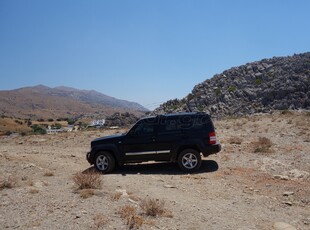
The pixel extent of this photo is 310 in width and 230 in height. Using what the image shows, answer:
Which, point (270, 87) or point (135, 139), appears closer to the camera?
point (135, 139)

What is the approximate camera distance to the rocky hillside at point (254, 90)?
41781 mm

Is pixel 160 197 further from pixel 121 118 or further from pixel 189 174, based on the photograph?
pixel 121 118

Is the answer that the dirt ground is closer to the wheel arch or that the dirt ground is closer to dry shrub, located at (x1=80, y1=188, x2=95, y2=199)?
dry shrub, located at (x1=80, y1=188, x2=95, y2=199)

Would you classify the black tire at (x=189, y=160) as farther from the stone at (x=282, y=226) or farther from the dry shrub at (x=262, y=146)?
the stone at (x=282, y=226)

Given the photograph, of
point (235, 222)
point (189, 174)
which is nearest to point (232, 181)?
point (189, 174)

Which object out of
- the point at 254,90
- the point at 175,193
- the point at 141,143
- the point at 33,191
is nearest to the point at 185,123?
→ the point at 141,143

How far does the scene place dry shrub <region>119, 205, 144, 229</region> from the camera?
20.9 feet

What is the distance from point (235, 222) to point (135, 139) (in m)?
5.60

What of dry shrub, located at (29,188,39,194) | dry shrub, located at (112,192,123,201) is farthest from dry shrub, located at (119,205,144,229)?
dry shrub, located at (29,188,39,194)

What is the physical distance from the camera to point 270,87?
45.3 meters

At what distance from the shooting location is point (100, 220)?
648 centimetres

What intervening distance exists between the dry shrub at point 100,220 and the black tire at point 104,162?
16.5 ft

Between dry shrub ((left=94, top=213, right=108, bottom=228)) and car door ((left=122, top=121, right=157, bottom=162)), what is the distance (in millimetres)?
4929

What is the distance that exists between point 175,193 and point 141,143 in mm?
3155
